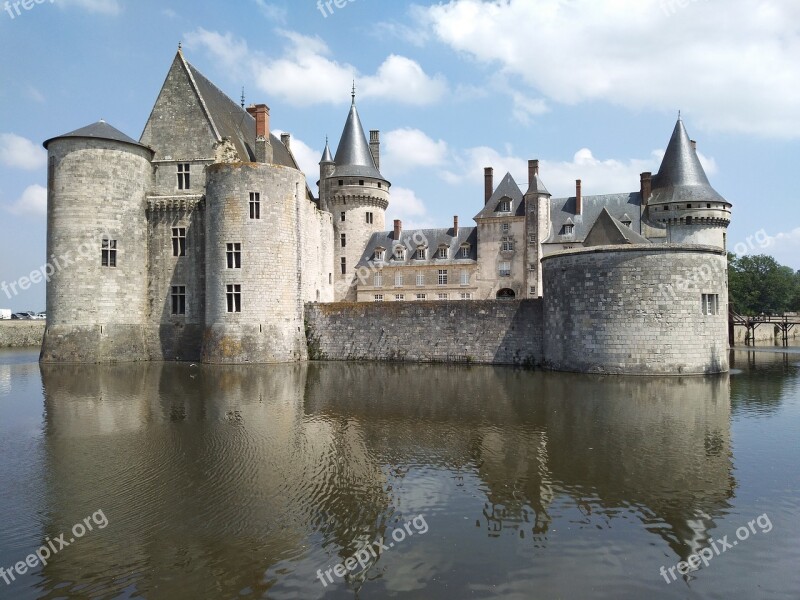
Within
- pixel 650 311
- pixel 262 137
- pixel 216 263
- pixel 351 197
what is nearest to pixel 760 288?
pixel 351 197

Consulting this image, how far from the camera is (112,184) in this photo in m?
27.0

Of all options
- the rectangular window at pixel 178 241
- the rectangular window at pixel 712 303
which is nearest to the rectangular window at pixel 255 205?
the rectangular window at pixel 178 241

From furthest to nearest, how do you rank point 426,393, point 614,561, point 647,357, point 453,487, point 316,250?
point 316,250 → point 647,357 → point 426,393 → point 453,487 → point 614,561

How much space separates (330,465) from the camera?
9562mm

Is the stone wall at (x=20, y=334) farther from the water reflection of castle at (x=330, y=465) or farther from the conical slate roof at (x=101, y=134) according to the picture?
the water reflection of castle at (x=330, y=465)

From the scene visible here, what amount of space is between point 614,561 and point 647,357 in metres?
15.4

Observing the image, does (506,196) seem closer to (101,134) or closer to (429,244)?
(429,244)

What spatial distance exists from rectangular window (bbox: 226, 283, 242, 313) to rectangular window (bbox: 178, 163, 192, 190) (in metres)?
6.22

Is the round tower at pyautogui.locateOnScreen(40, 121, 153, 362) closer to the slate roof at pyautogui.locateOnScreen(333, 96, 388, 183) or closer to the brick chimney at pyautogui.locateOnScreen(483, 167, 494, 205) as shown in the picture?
the slate roof at pyautogui.locateOnScreen(333, 96, 388, 183)

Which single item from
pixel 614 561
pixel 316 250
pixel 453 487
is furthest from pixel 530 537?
pixel 316 250

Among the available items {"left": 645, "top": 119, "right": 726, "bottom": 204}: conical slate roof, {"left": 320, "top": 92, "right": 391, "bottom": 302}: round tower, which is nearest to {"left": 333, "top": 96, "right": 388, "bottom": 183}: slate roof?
{"left": 320, "top": 92, "right": 391, "bottom": 302}: round tower

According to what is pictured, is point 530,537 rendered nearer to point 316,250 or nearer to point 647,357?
point 647,357

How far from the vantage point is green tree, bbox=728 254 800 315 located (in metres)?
69.7

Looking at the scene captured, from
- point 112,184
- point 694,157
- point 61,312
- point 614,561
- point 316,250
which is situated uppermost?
point 694,157
